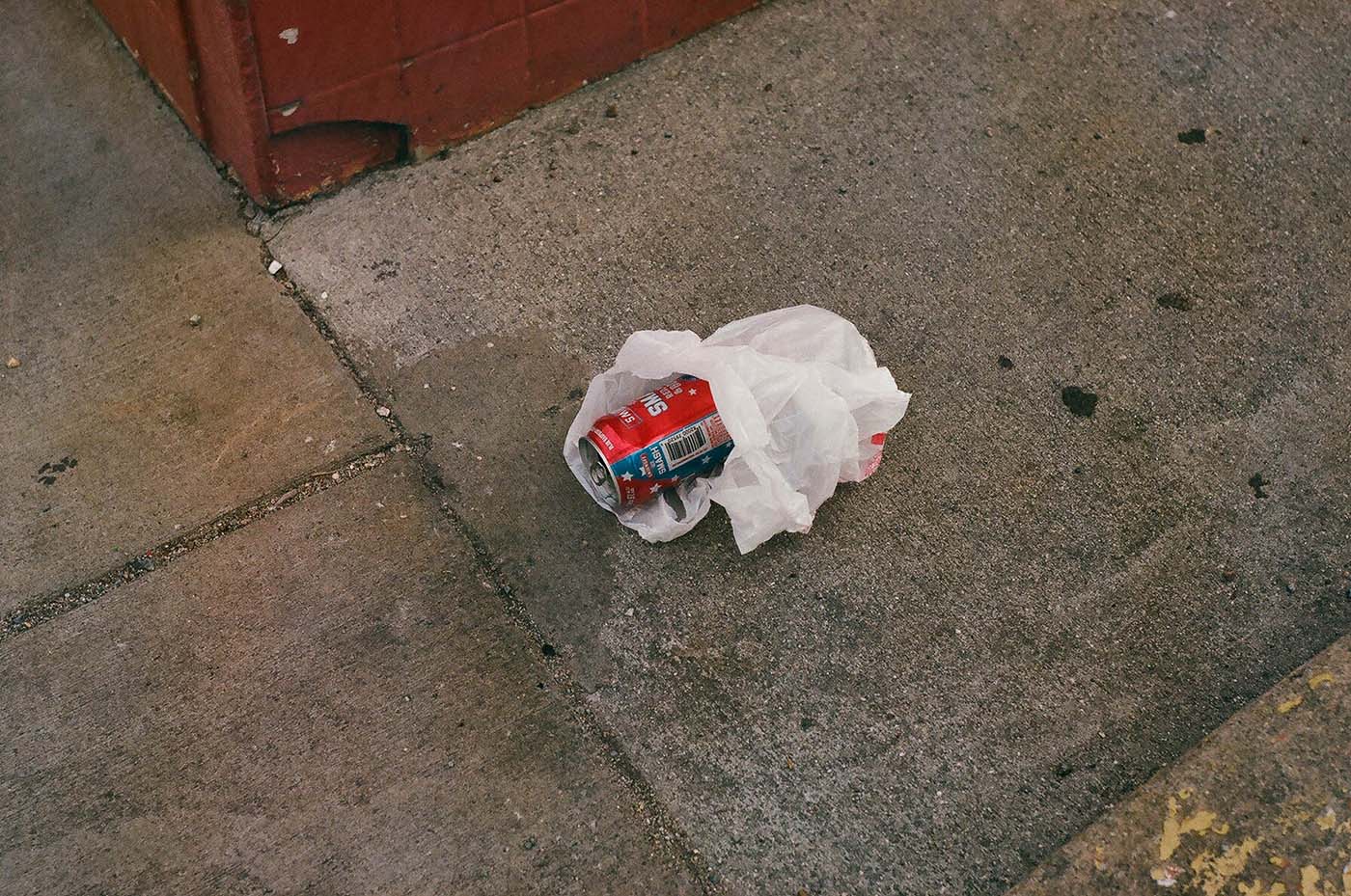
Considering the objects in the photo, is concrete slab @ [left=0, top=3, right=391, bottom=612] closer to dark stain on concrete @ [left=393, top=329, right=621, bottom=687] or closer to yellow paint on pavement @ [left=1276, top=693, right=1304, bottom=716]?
dark stain on concrete @ [left=393, top=329, right=621, bottom=687]

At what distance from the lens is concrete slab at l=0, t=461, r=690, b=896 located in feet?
8.00

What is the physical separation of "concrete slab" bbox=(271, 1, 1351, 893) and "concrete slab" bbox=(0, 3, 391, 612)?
187 millimetres

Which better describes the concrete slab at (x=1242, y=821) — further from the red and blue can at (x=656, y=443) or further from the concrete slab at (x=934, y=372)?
the red and blue can at (x=656, y=443)

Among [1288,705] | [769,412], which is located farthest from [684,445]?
[1288,705]

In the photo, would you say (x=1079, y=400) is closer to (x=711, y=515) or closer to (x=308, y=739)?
(x=711, y=515)

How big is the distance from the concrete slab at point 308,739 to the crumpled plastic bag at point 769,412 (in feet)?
1.52

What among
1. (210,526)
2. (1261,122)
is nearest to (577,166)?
(210,526)

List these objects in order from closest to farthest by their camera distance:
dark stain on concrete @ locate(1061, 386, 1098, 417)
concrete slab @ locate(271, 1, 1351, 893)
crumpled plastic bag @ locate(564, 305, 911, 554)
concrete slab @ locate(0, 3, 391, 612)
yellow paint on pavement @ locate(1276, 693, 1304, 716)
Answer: yellow paint on pavement @ locate(1276, 693, 1304, 716) → concrete slab @ locate(271, 1, 1351, 893) → crumpled plastic bag @ locate(564, 305, 911, 554) → concrete slab @ locate(0, 3, 391, 612) → dark stain on concrete @ locate(1061, 386, 1098, 417)

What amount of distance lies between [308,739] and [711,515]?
97 centimetres

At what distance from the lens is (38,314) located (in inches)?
130

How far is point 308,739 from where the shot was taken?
8.52 ft

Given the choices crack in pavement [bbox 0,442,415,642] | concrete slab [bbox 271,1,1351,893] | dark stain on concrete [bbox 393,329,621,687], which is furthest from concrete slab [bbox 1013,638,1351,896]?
crack in pavement [bbox 0,442,415,642]

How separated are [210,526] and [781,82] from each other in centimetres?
204

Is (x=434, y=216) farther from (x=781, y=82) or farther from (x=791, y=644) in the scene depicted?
(x=791, y=644)
